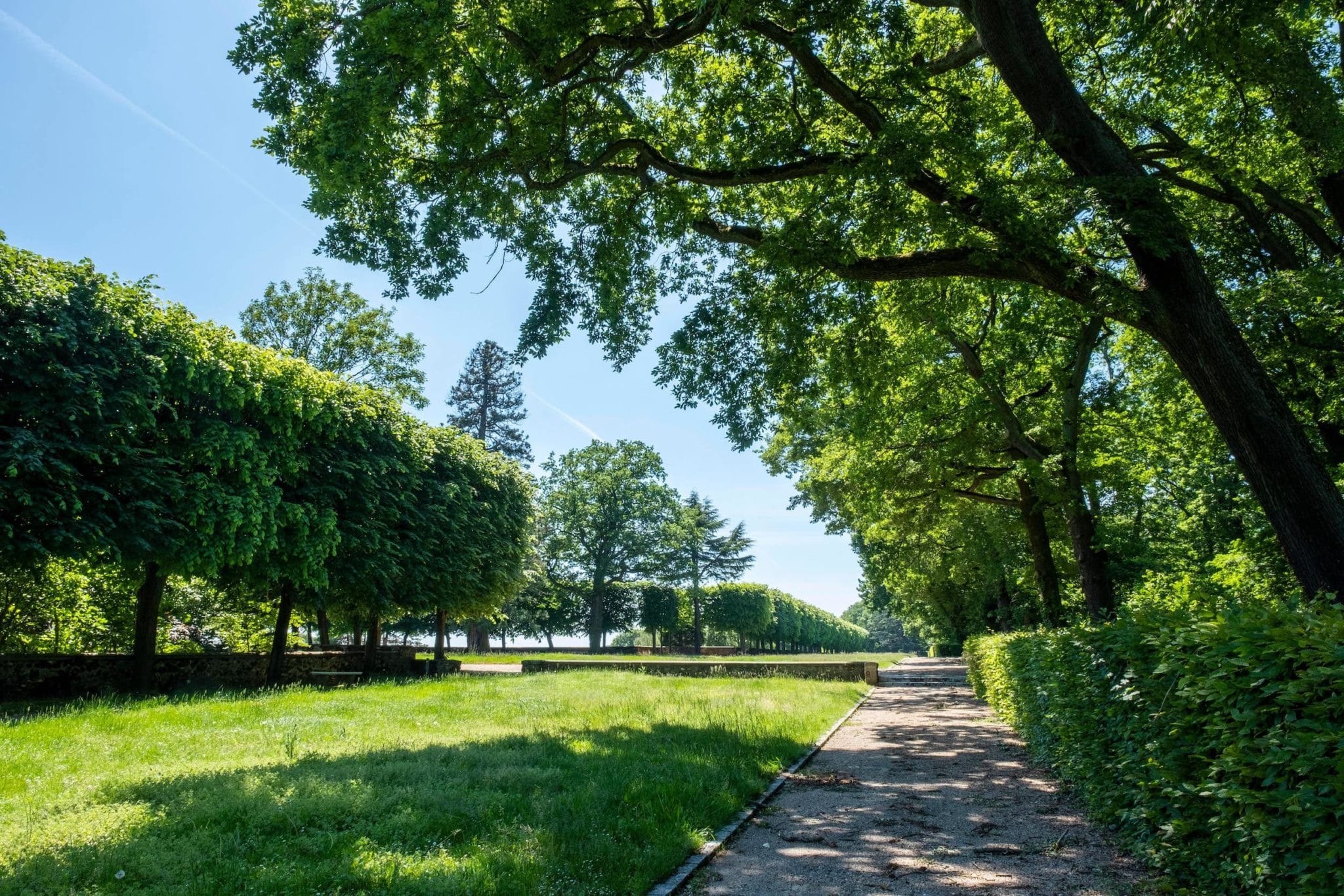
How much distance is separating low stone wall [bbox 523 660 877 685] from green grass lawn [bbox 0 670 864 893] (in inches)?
560

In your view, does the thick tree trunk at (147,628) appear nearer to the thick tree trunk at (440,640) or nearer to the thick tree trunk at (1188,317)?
the thick tree trunk at (440,640)

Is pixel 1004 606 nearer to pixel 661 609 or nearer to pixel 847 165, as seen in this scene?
pixel 847 165

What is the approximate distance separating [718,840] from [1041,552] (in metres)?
16.5

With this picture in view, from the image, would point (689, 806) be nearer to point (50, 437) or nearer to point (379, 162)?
point (379, 162)

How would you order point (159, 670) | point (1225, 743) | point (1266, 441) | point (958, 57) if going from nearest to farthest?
1. point (1225, 743)
2. point (1266, 441)
3. point (958, 57)
4. point (159, 670)

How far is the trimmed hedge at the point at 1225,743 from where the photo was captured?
9.52ft

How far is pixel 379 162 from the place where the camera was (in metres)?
8.64

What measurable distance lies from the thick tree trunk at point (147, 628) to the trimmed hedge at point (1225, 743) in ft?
61.8

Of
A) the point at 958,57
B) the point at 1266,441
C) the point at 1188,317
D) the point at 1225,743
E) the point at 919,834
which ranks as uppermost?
the point at 958,57

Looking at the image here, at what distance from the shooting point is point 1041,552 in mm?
19312

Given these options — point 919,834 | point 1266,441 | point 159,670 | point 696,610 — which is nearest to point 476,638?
point 696,610

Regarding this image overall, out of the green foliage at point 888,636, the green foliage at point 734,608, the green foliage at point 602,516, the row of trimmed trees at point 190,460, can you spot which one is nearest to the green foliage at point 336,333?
the row of trimmed trees at point 190,460

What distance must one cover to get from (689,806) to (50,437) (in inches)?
530

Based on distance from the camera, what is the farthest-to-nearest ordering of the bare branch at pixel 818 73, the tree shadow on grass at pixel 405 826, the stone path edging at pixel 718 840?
the bare branch at pixel 818 73 < the stone path edging at pixel 718 840 < the tree shadow on grass at pixel 405 826
